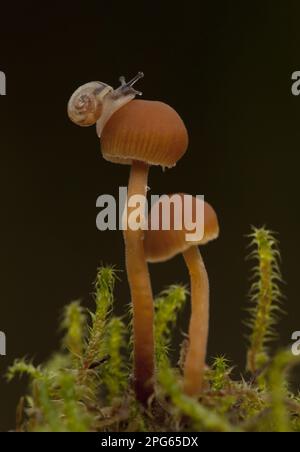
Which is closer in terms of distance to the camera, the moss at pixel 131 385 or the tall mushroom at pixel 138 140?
the moss at pixel 131 385

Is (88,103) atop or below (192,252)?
atop

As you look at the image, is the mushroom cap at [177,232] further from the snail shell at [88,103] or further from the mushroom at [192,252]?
the snail shell at [88,103]

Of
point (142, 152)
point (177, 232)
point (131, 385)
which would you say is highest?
point (142, 152)

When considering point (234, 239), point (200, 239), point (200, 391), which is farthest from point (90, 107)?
point (234, 239)

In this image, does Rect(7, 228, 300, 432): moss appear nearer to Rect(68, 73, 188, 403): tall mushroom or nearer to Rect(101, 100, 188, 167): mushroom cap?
Rect(68, 73, 188, 403): tall mushroom

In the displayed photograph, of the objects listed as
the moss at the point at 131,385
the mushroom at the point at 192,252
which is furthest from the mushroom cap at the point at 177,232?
the moss at the point at 131,385

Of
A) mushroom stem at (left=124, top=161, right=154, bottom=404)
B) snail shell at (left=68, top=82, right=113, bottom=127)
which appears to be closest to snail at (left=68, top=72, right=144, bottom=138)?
snail shell at (left=68, top=82, right=113, bottom=127)

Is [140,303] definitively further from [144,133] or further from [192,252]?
[144,133]

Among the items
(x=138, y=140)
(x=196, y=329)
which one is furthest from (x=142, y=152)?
(x=196, y=329)
